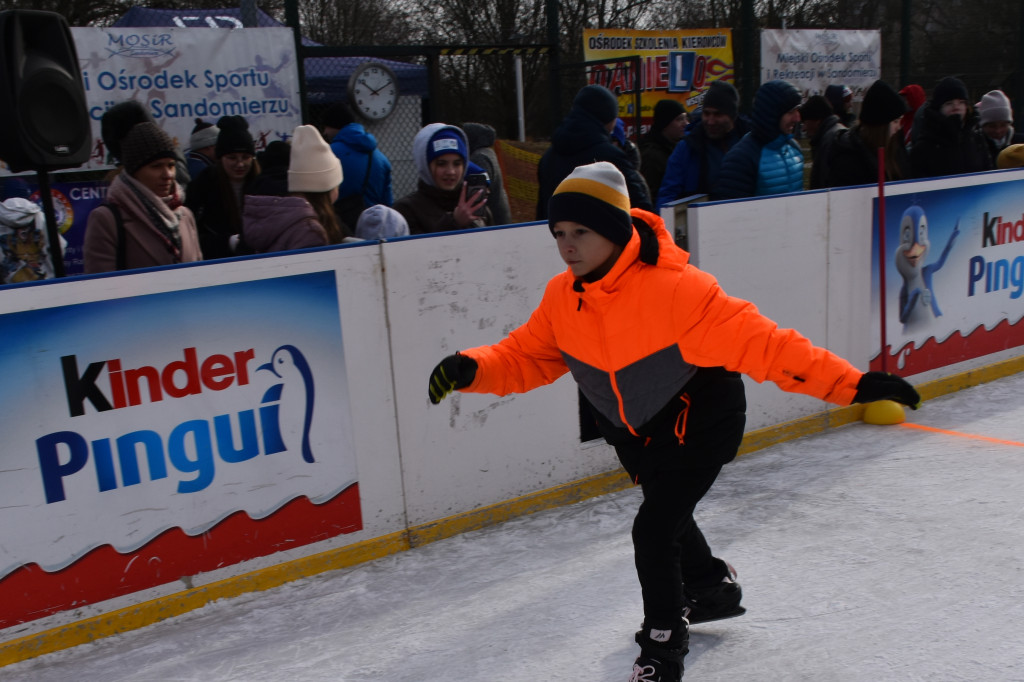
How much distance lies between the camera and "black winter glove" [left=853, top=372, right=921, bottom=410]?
216cm

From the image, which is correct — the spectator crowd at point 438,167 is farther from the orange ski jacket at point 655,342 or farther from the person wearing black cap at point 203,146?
the orange ski jacket at point 655,342

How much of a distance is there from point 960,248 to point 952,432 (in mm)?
1331

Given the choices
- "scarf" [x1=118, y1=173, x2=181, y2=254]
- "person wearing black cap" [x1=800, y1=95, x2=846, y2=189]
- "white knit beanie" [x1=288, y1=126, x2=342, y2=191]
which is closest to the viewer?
"scarf" [x1=118, y1=173, x2=181, y2=254]

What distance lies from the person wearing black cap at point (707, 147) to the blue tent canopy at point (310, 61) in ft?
7.29

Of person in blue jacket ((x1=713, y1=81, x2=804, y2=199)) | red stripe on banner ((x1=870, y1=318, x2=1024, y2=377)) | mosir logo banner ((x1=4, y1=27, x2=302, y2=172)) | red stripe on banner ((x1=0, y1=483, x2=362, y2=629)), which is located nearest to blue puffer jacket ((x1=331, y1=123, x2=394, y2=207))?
mosir logo banner ((x1=4, y1=27, x2=302, y2=172))

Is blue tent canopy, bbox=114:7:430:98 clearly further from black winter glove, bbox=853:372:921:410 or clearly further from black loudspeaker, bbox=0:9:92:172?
black winter glove, bbox=853:372:921:410

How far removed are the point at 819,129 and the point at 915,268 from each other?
3.57 ft

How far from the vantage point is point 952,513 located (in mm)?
3775

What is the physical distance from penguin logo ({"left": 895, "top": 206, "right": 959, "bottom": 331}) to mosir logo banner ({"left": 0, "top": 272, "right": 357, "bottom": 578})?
3496 mm

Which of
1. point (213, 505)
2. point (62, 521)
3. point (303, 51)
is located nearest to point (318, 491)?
point (213, 505)

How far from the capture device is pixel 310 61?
29.1ft

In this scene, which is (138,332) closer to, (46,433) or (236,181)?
(46,433)

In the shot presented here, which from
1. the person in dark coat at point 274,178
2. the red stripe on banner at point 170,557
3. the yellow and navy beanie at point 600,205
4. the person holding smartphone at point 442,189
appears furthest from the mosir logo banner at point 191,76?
the yellow and navy beanie at point 600,205

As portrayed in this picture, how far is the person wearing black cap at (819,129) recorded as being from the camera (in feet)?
18.4
